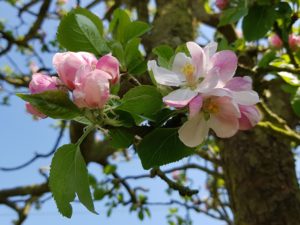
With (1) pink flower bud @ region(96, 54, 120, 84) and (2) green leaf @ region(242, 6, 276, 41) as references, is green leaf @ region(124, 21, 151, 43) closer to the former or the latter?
(1) pink flower bud @ region(96, 54, 120, 84)

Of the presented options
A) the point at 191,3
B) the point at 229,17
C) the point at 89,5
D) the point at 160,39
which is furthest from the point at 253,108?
the point at 89,5

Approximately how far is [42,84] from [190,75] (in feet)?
0.79

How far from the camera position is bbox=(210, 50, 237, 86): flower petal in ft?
2.20

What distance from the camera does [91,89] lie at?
0.61 m

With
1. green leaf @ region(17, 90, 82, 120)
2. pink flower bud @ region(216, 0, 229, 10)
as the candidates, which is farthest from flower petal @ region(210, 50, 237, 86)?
pink flower bud @ region(216, 0, 229, 10)

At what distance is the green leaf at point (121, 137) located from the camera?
0.72 m

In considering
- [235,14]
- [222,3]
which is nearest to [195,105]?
[235,14]

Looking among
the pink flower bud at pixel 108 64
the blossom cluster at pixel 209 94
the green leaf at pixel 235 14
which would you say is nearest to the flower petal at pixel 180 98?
the blossom cluster at pixel 209 94

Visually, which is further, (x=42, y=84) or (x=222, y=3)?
(x=222, y=3)

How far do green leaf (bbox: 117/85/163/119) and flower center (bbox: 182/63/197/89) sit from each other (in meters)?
0.05

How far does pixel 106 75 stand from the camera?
0.65 metres

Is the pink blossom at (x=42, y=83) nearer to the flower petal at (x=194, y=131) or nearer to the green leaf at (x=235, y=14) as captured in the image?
the flower petal at (x=194, y=131)

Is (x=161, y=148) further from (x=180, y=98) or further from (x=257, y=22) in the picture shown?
(x=257, y=22)

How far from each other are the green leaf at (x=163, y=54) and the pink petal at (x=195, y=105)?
0.19 metres
